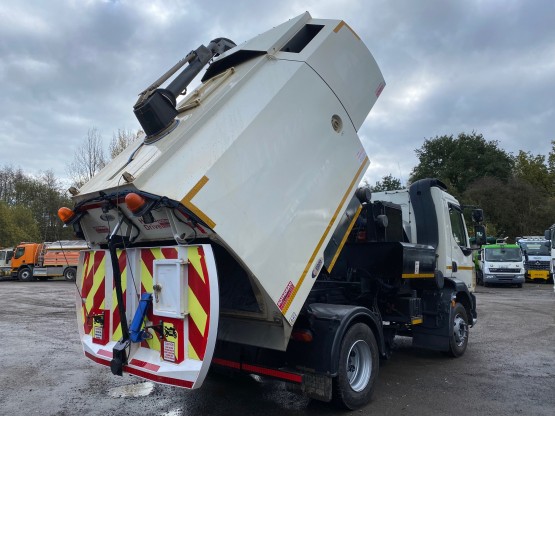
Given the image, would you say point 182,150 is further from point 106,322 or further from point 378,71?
point 378,71

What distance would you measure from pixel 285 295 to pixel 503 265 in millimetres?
22470

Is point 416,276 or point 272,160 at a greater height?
point 272,160

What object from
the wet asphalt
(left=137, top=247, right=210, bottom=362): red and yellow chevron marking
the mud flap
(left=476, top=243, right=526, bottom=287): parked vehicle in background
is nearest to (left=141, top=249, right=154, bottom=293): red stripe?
the mud flap

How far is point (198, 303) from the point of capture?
11.8 ft

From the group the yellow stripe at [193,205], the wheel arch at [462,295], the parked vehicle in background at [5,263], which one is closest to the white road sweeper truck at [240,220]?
the yellow stripe at [193,205]

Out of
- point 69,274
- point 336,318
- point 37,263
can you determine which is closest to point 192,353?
point 336,318

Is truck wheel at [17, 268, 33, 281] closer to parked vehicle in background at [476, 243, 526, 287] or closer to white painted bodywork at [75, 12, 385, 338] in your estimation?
parked vehicle in background at [476, 243, 526, 287]

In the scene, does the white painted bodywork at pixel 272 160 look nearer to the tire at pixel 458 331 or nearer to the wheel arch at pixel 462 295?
the wheel arch at pixel 462 295

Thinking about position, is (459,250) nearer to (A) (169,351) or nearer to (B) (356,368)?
(B) (356,368)

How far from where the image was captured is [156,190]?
3.46 m

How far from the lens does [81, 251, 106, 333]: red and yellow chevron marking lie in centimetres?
464

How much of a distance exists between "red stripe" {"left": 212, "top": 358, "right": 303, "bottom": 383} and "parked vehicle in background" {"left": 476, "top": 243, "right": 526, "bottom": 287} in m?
21.7

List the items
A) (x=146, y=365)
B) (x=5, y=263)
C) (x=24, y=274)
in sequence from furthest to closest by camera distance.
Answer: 1. (x=5, y=263)
2. (x=24, y=274)
3. (x=146, y=365)

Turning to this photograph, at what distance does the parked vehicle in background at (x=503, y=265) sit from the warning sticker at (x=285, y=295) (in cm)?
2219
